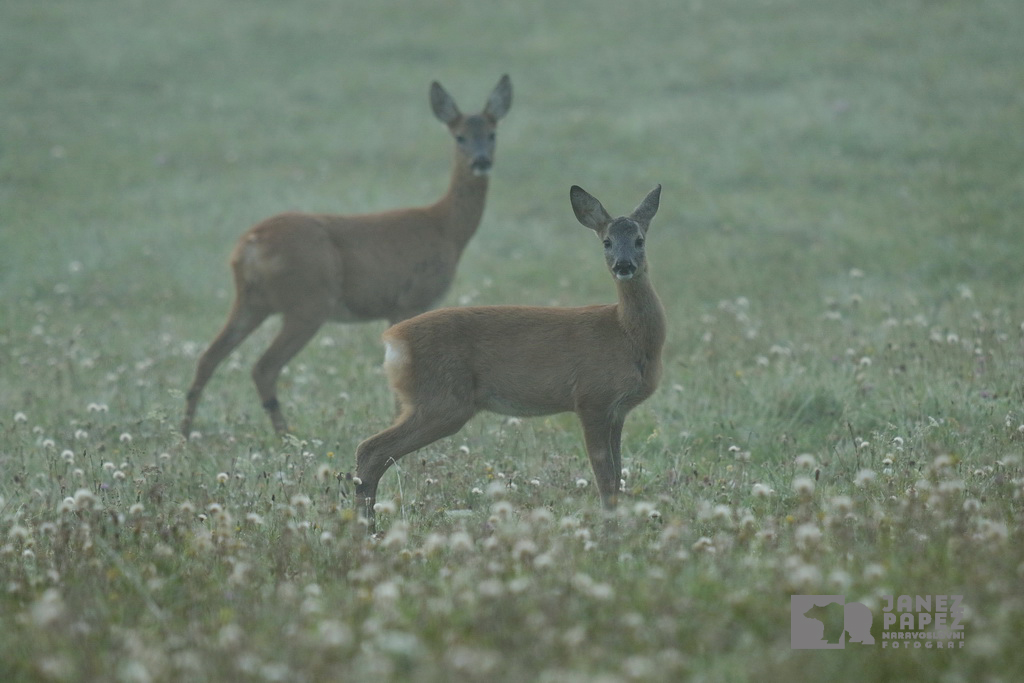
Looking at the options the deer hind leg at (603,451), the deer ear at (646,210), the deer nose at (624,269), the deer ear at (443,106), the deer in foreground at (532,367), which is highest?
the deer ear at (443,106)

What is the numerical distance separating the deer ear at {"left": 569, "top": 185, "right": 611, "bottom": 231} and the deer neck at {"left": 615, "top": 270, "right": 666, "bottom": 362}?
14.3 inches

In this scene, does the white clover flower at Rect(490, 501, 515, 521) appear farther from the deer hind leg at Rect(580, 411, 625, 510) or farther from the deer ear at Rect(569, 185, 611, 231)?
the deer ear at Rect(569, 185, 611, 231)

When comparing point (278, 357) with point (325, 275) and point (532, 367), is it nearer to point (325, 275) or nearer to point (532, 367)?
point (325, 275)

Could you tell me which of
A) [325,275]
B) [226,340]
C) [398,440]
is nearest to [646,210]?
[398,440]

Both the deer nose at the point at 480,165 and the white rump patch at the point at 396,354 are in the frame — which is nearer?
the white rump patch at the point at 396,354

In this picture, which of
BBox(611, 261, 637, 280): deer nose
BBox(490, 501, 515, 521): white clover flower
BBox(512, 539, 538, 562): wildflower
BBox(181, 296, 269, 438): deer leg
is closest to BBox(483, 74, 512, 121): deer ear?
BBox(181, 296, 269, 438): deer leg

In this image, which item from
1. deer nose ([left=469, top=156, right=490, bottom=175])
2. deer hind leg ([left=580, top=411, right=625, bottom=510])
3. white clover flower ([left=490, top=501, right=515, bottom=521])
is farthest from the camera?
deer nose ([left=469, top=156, right=490, bottom=175])

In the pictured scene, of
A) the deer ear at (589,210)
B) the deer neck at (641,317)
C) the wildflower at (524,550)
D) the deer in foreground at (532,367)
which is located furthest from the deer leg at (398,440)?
the wildflower at (524,550)

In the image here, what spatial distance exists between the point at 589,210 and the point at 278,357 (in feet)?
9.38

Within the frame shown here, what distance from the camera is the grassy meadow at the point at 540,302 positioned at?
3525mm

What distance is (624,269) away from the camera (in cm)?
545

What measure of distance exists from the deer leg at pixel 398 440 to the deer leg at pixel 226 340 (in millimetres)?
2786

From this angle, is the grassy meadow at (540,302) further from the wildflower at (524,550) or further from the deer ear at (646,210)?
the deer ear at (646,210)

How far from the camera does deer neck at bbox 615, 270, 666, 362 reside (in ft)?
18.4
